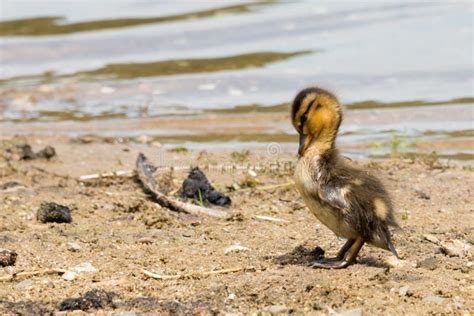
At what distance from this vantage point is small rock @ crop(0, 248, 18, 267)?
6266 mm

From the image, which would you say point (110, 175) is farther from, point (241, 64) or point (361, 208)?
point (241, 64)

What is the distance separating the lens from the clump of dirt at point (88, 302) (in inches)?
216

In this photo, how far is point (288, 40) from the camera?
1516 cm

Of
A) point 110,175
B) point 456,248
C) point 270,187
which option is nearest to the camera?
point 456,248

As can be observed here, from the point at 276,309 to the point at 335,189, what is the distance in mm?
910

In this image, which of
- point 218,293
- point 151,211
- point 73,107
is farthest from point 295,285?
point 73,107

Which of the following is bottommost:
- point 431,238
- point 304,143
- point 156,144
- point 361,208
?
point 156,144

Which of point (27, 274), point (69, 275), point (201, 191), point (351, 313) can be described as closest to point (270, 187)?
point (201, 191)

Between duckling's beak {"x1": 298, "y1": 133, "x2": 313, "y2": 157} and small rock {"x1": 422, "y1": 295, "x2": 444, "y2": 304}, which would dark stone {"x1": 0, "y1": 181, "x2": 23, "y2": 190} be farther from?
small rock {"x1": 422, "y1": 295, "x2": 444, "y2": 304}

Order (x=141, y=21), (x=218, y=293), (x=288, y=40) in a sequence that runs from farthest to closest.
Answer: (x=141, y=21) → (x=288, y=40) → (x=218, y=293)

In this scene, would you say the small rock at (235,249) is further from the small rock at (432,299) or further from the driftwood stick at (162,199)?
the small rock at (432,299)

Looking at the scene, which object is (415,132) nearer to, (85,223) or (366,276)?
(85,223)

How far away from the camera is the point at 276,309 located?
537 cm

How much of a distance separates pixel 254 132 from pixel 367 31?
4.62 metres
